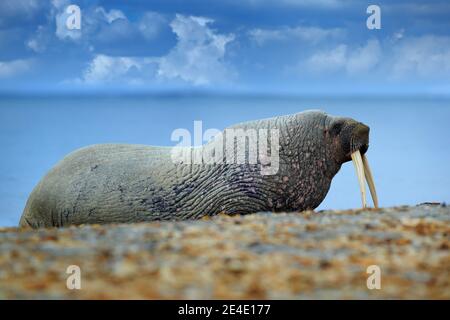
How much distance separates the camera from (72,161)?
14625 millimetres

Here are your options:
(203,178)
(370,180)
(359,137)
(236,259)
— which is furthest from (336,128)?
(236,259)

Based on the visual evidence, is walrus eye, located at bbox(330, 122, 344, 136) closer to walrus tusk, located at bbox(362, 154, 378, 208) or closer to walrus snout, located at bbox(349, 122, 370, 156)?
walrus snout, located at bbox(349, 122, 370, 156)

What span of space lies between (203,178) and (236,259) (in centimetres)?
579

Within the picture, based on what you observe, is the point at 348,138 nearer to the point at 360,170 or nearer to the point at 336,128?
the point at 336,128

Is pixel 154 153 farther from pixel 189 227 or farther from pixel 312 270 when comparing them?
pixel 312 270

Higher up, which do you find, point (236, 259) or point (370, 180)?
point (370, 180)

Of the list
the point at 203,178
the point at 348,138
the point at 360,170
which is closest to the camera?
the point at 203,178

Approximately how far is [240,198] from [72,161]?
3538mm

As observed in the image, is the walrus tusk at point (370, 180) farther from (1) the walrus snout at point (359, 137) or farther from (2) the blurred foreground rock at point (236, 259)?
(2) the blurred foreground rock at point (236, 259)

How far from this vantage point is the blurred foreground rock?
721cm

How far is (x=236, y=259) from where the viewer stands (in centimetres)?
802

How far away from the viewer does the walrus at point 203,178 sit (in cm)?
1359

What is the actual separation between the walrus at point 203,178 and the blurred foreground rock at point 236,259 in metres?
3.07
